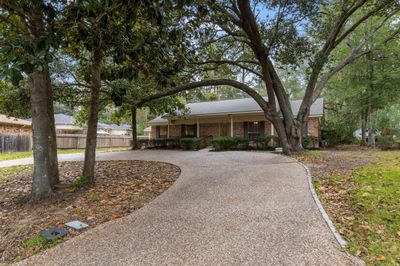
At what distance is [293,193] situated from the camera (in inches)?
224

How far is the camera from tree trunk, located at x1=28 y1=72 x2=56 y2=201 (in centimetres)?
595

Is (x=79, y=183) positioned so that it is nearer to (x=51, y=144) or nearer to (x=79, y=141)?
(x=51, y=144)

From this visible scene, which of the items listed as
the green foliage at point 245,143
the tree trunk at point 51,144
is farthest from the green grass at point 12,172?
the green foliage at point 245,143

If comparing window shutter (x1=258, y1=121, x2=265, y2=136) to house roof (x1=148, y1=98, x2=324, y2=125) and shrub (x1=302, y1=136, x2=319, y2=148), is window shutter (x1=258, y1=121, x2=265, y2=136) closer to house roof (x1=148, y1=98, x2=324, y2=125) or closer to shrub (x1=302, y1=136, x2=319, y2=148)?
house roof (x1=148, y1=98, x2=324, y2=125)

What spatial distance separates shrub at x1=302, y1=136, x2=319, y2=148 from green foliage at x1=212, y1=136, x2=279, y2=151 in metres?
1.72

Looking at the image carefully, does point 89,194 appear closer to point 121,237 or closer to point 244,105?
point 121,237

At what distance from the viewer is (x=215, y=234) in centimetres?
389

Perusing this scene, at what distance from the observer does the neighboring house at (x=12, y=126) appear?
19938 millimetres

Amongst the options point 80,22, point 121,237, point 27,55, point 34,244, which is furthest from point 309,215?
point 80,22

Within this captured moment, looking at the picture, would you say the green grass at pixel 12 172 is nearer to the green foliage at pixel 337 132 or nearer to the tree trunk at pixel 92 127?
the tree trunk at pixel 92 127

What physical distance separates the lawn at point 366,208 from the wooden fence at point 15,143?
69.7 feet

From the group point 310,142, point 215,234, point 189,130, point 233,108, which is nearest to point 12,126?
point 189,130

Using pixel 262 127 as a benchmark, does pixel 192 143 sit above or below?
below

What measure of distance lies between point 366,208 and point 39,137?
705 centimetres
